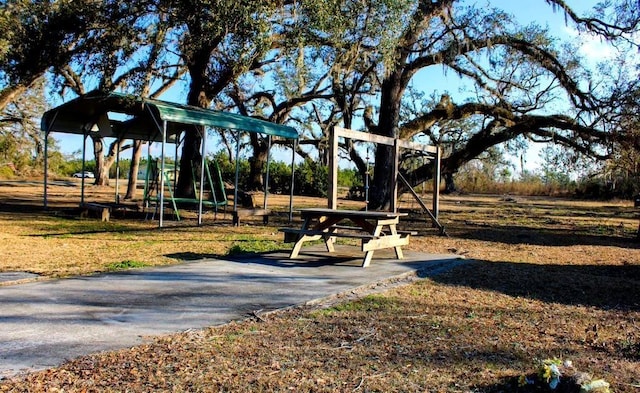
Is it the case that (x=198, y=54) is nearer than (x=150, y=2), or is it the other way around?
(x=150, y=2)

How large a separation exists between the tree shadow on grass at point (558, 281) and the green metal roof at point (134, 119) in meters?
7.33

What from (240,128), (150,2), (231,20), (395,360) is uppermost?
(150,2)

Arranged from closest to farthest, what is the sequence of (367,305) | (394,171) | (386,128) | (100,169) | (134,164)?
1. (367,305)
2. (394,171)
3. (386,128)
4. (134,164)
5. (100,169)

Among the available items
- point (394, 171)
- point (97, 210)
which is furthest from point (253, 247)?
point (97, 210)

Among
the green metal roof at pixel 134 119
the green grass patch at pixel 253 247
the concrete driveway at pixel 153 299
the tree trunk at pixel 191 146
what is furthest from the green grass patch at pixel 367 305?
the tree trunk at pixel 191 146

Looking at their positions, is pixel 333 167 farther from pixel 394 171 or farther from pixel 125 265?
pixel 125 265

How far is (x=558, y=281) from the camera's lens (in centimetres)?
812

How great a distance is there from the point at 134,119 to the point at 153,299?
12.4 metres

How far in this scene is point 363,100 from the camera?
24969mm

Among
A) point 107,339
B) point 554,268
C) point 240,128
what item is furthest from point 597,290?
point 240,128

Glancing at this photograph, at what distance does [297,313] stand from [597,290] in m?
4.29

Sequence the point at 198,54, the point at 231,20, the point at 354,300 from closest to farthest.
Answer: the point at 354,300 → the point at 231,20 → the point at 198,54

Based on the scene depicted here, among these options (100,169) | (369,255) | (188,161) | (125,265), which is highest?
(100,169)

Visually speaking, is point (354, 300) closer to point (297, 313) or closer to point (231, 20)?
point (297, 313)
